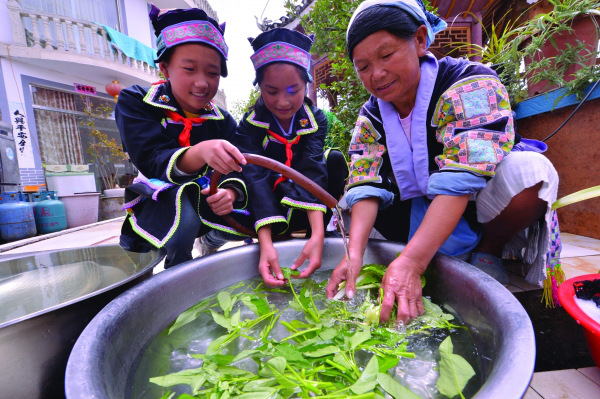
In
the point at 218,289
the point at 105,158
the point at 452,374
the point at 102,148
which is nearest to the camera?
the point at 452,374

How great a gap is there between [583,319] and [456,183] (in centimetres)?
54

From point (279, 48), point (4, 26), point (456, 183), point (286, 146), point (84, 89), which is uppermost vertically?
point (4, 26)

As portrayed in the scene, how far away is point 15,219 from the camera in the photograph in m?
4.98

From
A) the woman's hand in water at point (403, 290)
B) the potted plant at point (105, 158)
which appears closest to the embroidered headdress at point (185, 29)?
the woman's hand in water at point (403, 290)

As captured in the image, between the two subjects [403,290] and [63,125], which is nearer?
→ [403,290]

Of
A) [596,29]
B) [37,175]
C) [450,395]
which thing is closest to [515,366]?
[450,395]

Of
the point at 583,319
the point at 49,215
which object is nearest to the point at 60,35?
the point at 49,215

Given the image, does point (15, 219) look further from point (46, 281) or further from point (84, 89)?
point (84, 89)

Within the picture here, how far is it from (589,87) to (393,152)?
1926mm

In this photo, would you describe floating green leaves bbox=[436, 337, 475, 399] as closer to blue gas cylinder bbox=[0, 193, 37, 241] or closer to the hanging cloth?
the hanging cloth

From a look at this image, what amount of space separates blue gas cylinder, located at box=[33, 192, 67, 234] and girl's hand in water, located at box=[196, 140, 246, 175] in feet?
19.7

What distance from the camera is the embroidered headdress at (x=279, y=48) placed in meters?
1.70

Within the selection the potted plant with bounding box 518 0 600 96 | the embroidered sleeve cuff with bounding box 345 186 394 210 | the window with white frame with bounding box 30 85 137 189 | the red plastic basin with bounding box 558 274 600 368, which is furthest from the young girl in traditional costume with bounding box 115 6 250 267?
the window with white frame with bounding box 30 85 137 189

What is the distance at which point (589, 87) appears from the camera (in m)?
2.31
